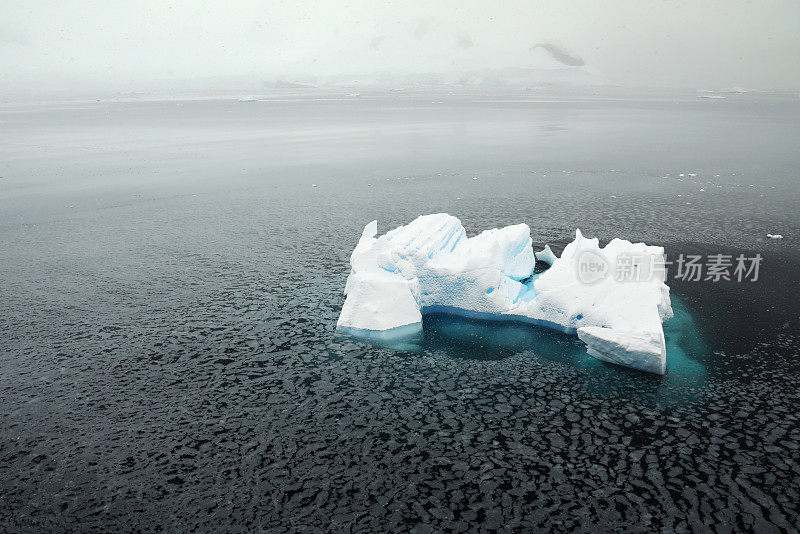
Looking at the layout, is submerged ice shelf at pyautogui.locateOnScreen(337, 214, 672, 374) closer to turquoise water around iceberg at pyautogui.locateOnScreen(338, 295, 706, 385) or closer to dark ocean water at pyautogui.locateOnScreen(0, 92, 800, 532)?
turquoise water around iceberg at pyautogui.locateOnScreen(338, 295, 706, 385)

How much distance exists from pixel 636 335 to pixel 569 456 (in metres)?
5.32

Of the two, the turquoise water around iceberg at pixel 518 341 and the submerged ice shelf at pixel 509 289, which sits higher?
the submerged ice shelf at pixel 509 289

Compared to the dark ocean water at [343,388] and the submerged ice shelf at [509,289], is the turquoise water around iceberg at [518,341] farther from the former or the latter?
the submerged ice shelf at [509,289]

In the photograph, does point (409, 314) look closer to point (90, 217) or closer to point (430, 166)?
point (90, 217)

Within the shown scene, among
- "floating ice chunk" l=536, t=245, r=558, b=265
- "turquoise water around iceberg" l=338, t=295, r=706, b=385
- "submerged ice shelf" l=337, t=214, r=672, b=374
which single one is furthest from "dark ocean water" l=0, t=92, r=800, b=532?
"floating ice chunk" l=536, t=245, r=558, b=265

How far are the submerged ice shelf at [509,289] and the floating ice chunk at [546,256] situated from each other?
1.93 meters

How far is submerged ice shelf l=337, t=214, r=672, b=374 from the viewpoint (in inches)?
692

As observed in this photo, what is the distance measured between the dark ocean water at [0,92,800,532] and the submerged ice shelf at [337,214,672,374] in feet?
2.41

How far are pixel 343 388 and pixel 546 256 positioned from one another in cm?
1303

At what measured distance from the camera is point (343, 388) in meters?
15.9

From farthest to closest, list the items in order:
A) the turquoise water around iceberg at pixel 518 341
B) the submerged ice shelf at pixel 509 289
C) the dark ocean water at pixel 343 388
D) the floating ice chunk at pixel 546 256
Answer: the floating ice chunk at pixel 546 256 < the submerged ice shelf at pixel 509 289 < the turquoise water around iceberg at pixel 518 341 < the dark ocean water at pixel 343 388

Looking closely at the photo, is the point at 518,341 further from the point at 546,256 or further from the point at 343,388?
the point at 546,256

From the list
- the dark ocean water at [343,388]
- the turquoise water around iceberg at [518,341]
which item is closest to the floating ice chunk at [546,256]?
the dark ocean water at [343,388]

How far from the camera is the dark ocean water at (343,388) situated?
11906mm
